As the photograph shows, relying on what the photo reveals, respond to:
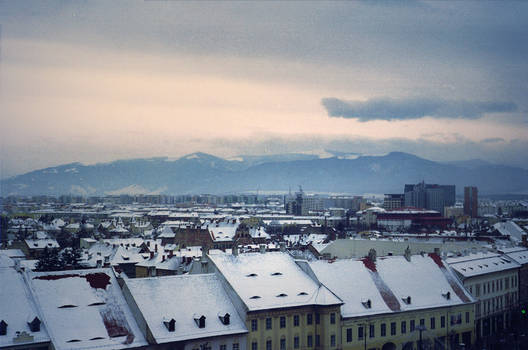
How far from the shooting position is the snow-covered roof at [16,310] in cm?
4275

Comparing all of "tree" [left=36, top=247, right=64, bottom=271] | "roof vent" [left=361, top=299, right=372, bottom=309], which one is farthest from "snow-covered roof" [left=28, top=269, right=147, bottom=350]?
"tree" [left=36, top=247, right=64, bottom=271]

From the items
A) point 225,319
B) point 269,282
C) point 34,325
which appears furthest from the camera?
point 269,282

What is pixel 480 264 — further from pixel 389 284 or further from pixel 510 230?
pixel 510 230

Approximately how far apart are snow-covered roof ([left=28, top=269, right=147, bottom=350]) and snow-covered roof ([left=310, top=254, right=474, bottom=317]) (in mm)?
18118

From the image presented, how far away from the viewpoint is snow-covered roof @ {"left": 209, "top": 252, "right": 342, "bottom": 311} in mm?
53125

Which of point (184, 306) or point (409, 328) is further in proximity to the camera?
point (409, 328)

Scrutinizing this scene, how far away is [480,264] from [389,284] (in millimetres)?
18593

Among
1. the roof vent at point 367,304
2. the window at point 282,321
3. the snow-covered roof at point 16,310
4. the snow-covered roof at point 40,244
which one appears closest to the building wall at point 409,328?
the roof vent at point 367,304

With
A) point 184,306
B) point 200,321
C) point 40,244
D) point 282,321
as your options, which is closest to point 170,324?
point 200,321

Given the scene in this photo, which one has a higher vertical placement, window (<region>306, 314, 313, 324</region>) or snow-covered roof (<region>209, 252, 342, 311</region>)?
snow-covered roof (<region>209, 252, 342, 311</region>)

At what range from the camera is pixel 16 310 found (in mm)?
44688

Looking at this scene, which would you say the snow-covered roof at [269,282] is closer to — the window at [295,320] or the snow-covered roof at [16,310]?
the window at [295,320]

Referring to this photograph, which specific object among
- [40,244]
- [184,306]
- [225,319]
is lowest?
[40,244]

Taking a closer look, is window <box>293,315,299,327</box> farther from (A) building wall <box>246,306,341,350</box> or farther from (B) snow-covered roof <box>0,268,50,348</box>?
(B) snow-covered roof <box>0,268,50,348</box>
